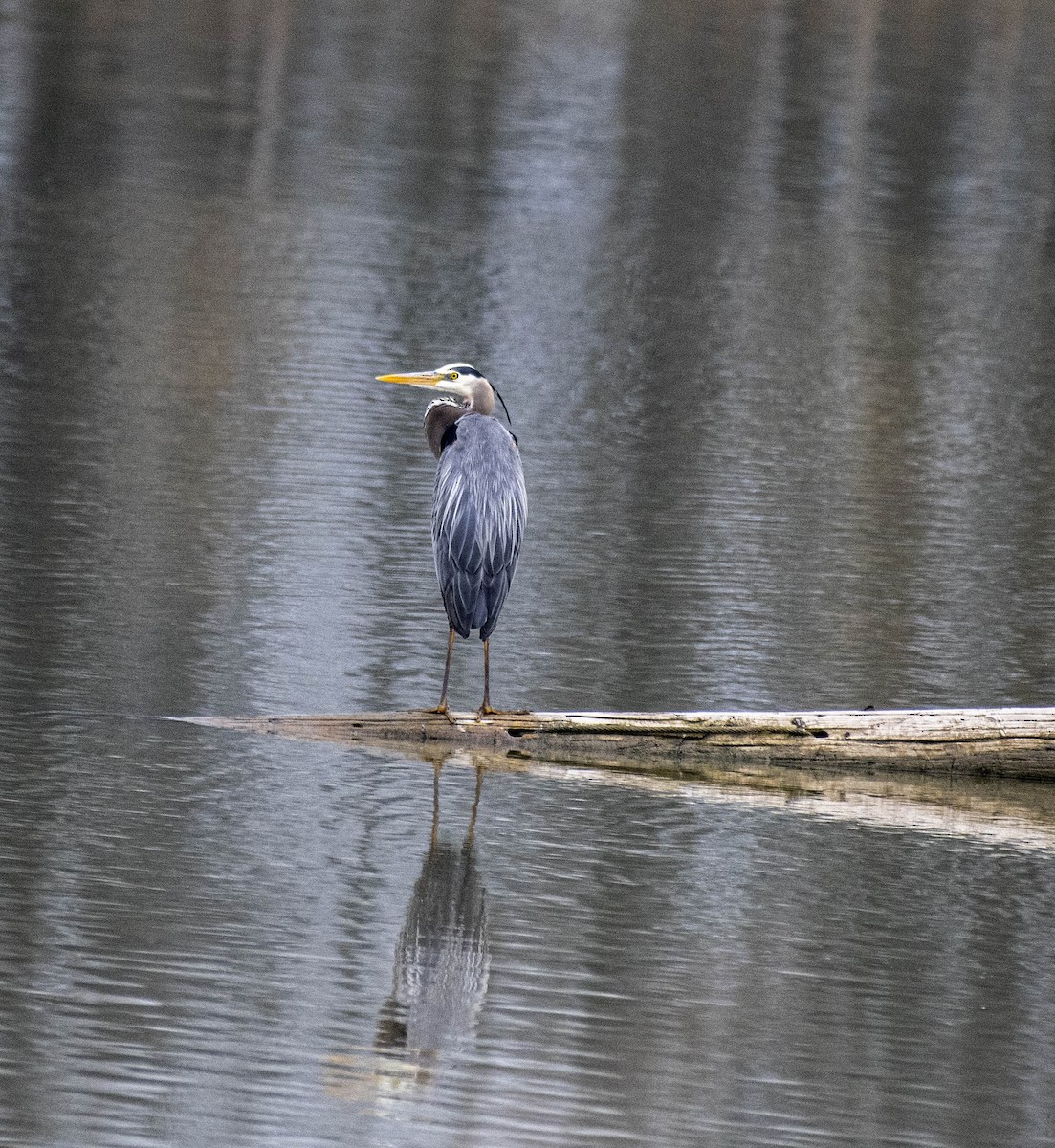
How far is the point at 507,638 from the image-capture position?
33.2ft

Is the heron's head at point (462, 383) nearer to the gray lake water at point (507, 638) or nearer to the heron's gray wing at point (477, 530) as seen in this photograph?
the heron's gray wing at point (477, 530)

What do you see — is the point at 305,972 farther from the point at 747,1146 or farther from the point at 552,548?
the point at 552,548

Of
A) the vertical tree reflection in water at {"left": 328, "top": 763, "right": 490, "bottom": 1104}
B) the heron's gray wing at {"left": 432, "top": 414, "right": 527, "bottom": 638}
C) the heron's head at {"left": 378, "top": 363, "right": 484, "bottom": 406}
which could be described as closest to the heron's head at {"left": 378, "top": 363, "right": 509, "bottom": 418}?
the heron's head at {"left": 378, "top": 363, "right": 484, "bottom": 406}

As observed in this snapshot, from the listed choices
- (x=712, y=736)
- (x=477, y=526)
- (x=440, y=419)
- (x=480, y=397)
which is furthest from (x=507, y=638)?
(x=712, y=736)

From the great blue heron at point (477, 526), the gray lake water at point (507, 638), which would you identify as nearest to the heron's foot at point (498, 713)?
the great blue heron at point (477, 526)

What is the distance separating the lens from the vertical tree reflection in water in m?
5.83

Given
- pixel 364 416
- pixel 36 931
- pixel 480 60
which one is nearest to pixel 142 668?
pixel 36 931

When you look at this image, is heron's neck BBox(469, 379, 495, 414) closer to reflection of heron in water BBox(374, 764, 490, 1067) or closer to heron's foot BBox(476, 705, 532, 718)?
heron's foot BBox(476, 705, 532, 718)

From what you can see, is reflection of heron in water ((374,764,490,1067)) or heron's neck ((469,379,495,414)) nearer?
reflection of heron in water ((374,764,490,1067))

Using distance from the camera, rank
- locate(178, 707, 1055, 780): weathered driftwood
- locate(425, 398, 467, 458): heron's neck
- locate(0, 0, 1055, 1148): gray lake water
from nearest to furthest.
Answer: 1. locate(0, 0, 1055, 1148): gray lake water
2. locate(178, 707, 1055, 780): weathered driftwood
3. locate(425, 398, 467, 458): heron's neck

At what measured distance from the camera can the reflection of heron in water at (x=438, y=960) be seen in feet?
20.0

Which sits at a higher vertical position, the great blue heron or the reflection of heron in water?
the great blue heron

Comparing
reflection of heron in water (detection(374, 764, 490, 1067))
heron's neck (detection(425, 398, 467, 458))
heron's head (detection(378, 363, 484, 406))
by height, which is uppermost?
heron's head (detection(378, 363, 484, 406))

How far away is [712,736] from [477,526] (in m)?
1.14
